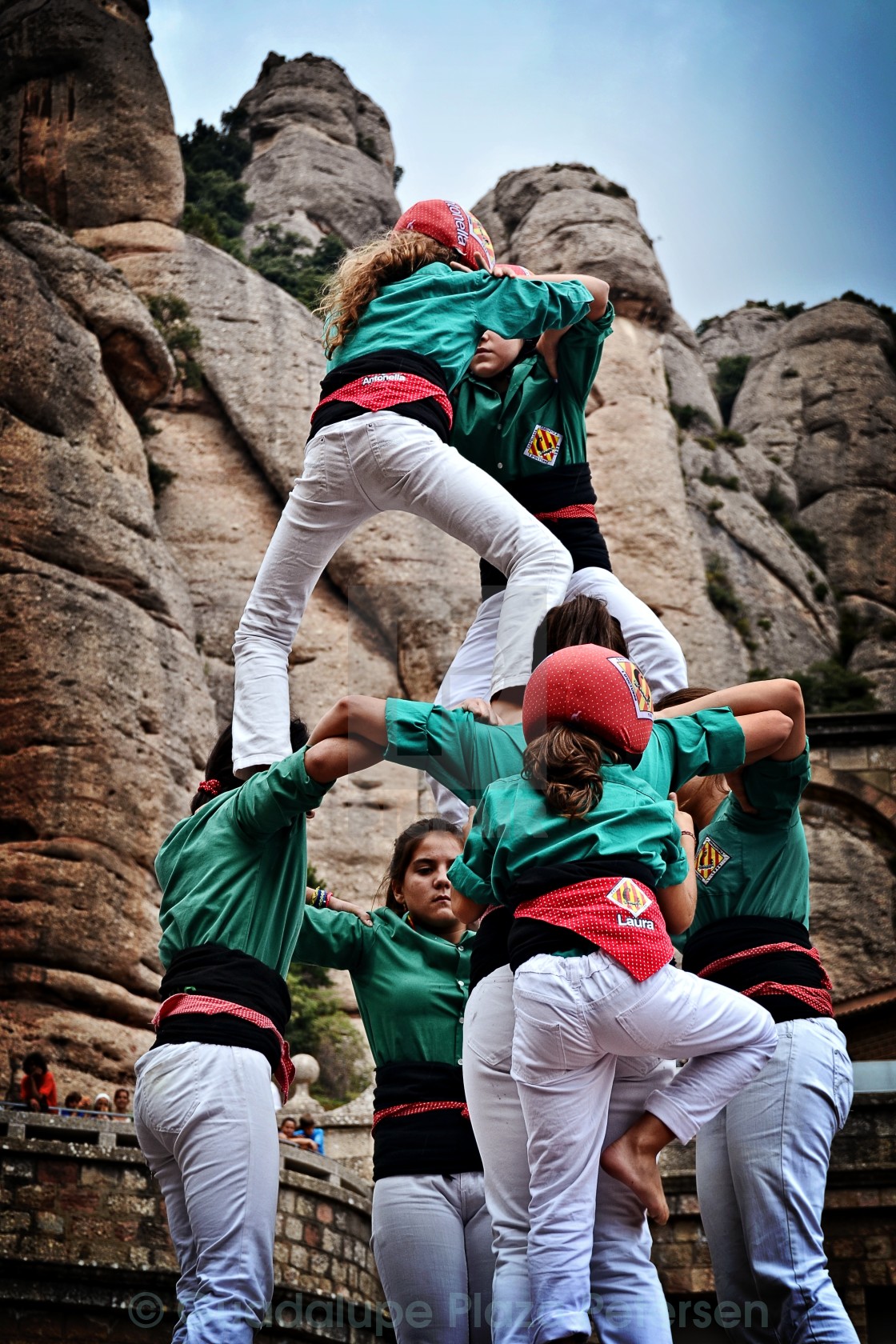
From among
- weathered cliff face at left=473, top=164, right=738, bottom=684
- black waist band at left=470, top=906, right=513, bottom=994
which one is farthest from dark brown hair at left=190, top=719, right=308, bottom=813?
weathered cliff face at left=473, top=164, right=738, bottom=684

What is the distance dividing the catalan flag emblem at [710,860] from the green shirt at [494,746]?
528mm

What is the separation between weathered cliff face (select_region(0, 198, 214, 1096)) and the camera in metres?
14.6

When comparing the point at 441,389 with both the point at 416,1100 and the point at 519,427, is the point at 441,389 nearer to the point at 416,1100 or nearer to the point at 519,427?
the point at 519,427

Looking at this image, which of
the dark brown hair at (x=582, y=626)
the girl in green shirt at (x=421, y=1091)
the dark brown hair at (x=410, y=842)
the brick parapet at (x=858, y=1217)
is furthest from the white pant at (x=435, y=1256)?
the brick parapet at (x=858, y=1217)

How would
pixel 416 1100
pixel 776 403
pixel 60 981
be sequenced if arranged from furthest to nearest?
pixel 776 403, pixel 60 981, pixel 416 1100

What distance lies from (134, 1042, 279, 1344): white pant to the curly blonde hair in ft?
8.75

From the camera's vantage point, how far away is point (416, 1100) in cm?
466

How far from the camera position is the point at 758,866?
15.3ft

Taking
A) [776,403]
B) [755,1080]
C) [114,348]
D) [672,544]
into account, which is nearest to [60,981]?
[114,348]

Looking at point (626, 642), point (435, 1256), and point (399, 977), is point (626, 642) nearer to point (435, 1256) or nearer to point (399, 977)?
point (399, 977)

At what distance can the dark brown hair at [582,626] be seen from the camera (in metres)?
4.23

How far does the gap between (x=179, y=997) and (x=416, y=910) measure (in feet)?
3.70

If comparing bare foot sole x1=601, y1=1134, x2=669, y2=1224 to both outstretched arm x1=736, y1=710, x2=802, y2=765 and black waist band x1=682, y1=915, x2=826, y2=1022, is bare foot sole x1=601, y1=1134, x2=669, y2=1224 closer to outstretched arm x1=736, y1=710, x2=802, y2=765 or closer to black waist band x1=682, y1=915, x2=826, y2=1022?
black waist band x1=682, y1=915, x2=826, y2=1022

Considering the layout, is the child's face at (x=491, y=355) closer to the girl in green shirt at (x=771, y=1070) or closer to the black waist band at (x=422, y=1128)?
the girl in green shirt at (x=771, y=1070)
